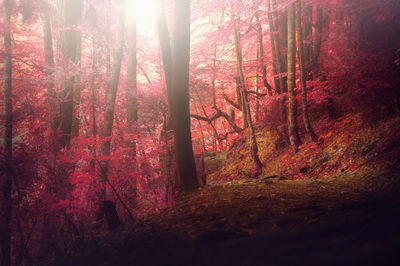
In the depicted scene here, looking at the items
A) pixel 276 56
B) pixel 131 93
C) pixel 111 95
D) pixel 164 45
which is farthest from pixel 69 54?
pixel 276 56

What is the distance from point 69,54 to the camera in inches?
294

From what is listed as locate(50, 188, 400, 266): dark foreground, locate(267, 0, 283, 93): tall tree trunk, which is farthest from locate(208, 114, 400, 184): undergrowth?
locate(267, 0, 283, 93): tall tree trunk

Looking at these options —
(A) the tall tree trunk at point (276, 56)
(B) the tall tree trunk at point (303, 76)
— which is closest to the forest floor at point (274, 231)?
(B) the tall tree trunk at point (303, 76)

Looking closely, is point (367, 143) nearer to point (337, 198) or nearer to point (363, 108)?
point (363, 108)

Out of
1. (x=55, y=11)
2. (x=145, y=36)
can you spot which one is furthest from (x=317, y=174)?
(x=145, y=36)

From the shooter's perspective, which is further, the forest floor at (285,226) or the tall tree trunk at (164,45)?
the tall tree trunk at (164,45)

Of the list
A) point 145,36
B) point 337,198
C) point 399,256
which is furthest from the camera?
point 145,36

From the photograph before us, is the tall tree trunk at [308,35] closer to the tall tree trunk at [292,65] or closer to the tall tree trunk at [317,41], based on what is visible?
the tall tree trunk at [317,41]

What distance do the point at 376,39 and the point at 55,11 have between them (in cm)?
950

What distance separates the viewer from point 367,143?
19.7 feet

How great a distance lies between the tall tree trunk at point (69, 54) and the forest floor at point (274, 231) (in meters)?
4.28

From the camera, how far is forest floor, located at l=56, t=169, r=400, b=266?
2.19 meters

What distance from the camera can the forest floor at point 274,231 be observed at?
86.3 inches

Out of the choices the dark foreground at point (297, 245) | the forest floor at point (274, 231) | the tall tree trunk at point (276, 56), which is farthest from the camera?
the tall tree trunk at point (276, 56)
